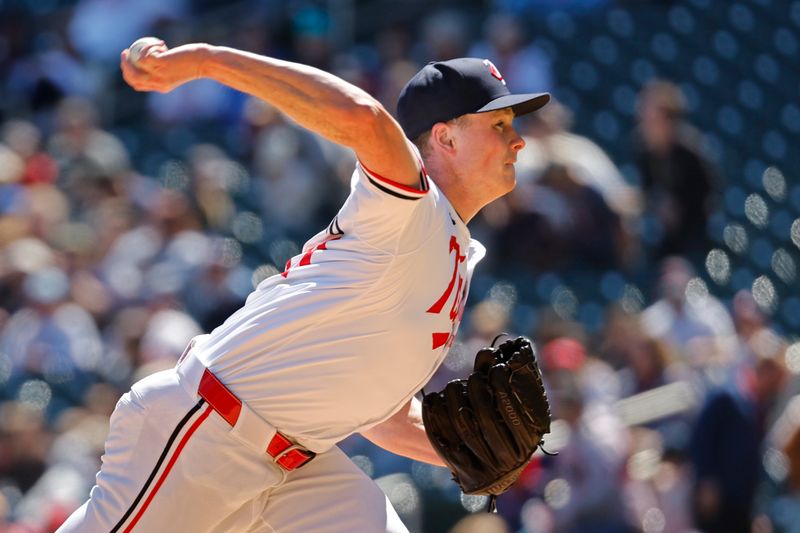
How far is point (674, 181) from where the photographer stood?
8.02 meters

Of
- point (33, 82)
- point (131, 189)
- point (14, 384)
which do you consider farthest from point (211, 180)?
point (33, 82)

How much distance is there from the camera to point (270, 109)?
30.9 ft

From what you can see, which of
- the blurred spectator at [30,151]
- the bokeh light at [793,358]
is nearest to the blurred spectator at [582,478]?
the bokeh light at [793,358]

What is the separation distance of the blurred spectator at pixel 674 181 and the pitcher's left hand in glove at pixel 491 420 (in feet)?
15.3

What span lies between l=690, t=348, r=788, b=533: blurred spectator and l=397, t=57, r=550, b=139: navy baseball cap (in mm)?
2790

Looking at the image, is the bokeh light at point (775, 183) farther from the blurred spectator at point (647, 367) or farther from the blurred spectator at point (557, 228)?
the blurred spectator at point (647, 367)

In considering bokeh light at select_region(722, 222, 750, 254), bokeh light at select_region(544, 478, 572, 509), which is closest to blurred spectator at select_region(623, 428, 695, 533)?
bokeh light at select_region(544, 478, 572, 509)

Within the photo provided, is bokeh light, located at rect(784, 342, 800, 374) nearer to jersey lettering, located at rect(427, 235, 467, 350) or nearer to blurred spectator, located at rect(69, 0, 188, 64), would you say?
jersey lettering, located at rect(427, 235, 467, 350)

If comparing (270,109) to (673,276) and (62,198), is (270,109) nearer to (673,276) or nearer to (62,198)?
(62,198)

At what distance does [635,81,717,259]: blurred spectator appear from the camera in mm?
8008

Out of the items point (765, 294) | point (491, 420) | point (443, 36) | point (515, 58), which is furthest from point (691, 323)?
point (491, 420)

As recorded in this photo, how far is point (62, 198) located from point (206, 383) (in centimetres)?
659

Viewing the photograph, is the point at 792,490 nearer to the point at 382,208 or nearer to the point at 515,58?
the point at 382,208

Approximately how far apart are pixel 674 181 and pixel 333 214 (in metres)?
2.14
